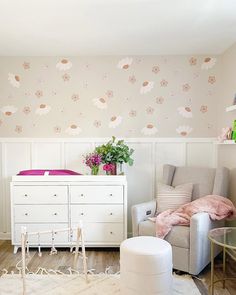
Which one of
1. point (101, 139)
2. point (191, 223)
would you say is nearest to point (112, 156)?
point (101, 139)

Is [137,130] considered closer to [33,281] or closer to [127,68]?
[127,68]

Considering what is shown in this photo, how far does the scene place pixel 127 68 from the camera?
3.72 m

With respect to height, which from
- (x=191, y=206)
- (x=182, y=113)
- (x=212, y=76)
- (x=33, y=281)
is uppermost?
(x=212, y=76)

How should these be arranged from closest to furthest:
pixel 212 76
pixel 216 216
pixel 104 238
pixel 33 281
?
pixel 33 281, pixel 216 216, pixel 104 238, pixel 212 76

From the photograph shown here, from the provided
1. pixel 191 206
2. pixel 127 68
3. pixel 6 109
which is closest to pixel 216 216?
pixel 191 206

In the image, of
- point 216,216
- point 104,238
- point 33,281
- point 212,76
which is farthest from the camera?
point 212,76

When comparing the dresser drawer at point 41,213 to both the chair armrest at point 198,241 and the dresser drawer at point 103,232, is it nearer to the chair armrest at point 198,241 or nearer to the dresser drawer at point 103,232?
the dresser drawer at point 103,232

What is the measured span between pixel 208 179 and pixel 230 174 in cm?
25

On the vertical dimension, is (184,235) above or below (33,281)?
above

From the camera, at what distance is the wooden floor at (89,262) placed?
272cm

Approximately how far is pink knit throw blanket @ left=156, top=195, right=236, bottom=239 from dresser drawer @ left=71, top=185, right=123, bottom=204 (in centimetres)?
58

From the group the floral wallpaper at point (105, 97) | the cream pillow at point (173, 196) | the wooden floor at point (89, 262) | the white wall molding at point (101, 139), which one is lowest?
the wooden floor at point (89, 262)

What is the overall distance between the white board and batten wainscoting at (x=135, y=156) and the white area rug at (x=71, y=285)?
3.77 feet

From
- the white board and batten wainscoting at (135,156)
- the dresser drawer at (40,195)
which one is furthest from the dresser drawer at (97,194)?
the white board and batten wainscoting at (135,156)
